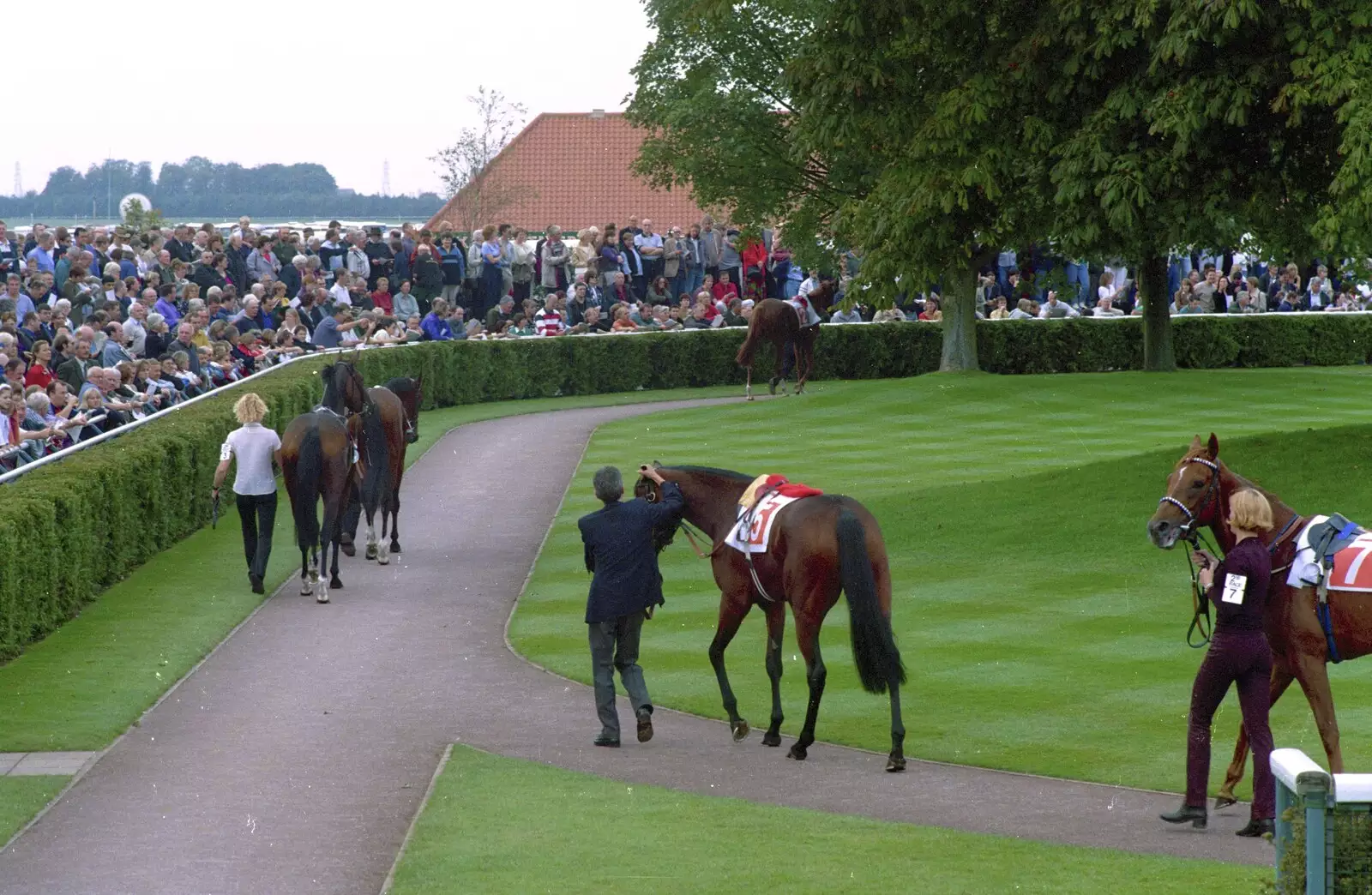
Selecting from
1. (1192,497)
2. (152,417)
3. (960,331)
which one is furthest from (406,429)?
(960,331)

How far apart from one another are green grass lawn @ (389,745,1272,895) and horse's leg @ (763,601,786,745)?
4.37ft

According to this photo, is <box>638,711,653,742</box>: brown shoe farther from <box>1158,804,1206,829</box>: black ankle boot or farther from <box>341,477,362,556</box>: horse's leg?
<box>341,477,362,556</box>: horse's leg

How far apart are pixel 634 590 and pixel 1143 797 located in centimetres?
347

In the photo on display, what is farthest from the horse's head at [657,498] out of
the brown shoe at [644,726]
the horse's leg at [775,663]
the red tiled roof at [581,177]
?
the red tiled roof at [581,177]

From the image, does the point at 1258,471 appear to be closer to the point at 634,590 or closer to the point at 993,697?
the point at 993,697

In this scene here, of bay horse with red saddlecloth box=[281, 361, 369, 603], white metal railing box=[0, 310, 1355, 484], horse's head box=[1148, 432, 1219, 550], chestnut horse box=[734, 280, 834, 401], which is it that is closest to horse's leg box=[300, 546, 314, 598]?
bay horse with red saddlecloth box=[281, 361, 369, 603]

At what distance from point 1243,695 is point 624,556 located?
13.6ft

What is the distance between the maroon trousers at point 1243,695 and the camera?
954 centimetres

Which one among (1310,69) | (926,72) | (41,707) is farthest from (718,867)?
(926,72)

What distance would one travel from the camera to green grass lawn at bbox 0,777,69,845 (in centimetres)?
1037

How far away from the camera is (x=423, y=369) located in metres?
33.3

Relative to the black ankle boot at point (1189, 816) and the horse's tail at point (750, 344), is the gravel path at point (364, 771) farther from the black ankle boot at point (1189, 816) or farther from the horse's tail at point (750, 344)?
the horse's tail at point (750, 344)

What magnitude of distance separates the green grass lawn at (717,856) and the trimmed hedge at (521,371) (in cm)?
714

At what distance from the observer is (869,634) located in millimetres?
11055
